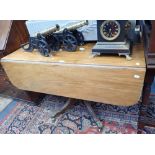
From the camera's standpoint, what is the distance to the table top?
115cm

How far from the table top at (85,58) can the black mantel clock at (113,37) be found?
0.05 metres

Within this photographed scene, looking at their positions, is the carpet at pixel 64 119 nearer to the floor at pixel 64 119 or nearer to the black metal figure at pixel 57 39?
the floor at pixel 64 119

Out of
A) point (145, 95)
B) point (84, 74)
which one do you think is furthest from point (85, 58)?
point (145, 95)

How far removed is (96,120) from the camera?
5.33ft

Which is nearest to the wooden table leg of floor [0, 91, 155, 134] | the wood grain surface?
the wood grain surface

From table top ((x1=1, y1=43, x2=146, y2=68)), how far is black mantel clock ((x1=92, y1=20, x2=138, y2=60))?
50mm

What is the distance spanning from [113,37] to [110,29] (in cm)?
6

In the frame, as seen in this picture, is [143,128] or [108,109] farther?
[108,109]

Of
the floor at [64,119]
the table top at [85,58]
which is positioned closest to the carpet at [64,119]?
the floor at [64,119]

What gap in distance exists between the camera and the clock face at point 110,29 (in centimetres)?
115

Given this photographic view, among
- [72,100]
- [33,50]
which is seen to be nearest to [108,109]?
[72,100]

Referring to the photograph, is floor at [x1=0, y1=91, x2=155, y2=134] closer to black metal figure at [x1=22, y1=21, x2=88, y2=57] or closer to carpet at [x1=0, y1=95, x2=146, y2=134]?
carpet at [x1=0, y1=95, x2=146, y2=134]
